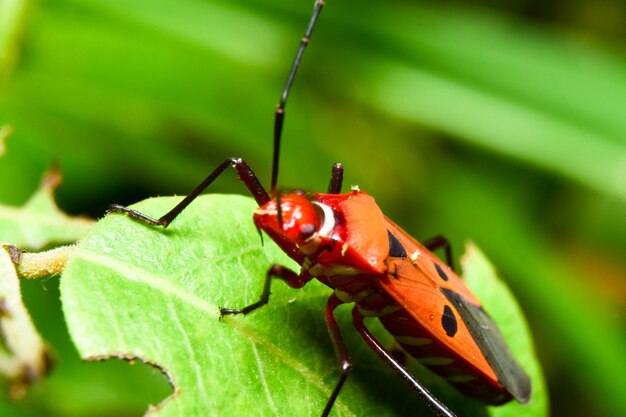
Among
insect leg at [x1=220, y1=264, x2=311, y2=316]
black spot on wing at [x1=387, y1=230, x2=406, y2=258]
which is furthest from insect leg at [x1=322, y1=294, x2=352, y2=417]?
black spot on wing at [x1=387, y1=230, x2=406, y2=258]

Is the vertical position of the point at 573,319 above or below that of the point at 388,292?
below

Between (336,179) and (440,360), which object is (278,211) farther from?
(440,360)

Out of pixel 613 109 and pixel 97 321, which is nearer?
pixel 97 321

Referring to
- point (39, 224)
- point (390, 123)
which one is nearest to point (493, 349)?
point (39, 224)

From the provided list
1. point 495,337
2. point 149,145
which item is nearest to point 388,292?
point 495,337

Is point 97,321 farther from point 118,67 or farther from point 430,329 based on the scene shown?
point 118,67
